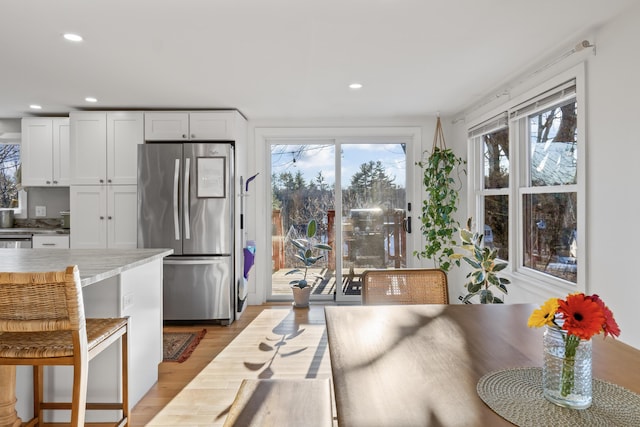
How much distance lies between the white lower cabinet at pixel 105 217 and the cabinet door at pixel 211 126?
91 centimetres

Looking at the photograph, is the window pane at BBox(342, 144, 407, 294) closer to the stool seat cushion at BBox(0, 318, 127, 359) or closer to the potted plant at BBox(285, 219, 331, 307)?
the potted plant at BBox(285, 219, 331, 307)

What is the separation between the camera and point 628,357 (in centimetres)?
114

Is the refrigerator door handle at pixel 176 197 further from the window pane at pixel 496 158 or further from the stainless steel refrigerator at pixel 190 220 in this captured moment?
the window pane at pixel 496 158

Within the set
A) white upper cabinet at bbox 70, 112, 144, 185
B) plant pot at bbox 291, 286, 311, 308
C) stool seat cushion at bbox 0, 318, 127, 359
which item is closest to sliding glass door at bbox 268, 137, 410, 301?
plant pot at bbox 291, 286, 311, 308

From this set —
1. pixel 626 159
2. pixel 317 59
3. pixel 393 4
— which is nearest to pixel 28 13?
pixel 317 59

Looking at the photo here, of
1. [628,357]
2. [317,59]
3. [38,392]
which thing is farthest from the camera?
[317,59]

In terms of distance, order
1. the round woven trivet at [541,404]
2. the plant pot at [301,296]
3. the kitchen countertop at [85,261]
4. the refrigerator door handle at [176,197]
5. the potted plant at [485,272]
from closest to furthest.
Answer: the round woven trivet at [541,404]
the kitchen countertop at [85,261]
the potted plant at [485,272]
the refrigerator door handle at [176,197]
the plant pot at [301,296]

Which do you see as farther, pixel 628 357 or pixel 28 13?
pixel 28 13

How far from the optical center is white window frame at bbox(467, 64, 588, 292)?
257 centimetres

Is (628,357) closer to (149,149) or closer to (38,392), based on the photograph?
(38,392)

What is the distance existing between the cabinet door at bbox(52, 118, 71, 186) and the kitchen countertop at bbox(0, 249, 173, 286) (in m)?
2.31

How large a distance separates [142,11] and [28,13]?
676 mm

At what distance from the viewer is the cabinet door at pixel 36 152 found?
14.8ft

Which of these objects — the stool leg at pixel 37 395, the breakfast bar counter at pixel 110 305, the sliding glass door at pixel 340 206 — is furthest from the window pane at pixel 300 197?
the stool leg at pixel 37 395
